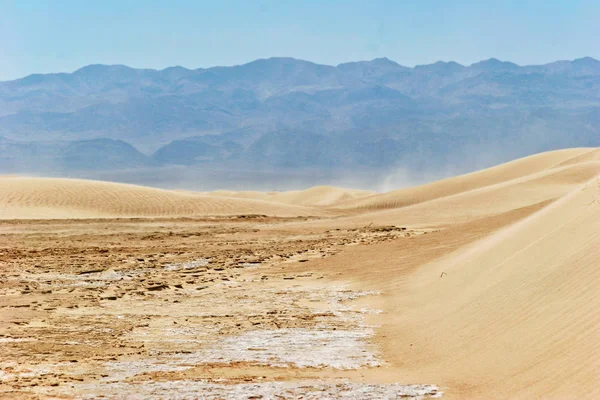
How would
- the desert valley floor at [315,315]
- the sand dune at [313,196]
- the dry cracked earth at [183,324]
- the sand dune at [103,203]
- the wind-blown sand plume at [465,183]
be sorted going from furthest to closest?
the sand dune at [313,196], the wind-blown sand plume at [465,183], the sand dune at [103,203], the dry cracked earth at [183,324], the desert valley floor at [315,315]

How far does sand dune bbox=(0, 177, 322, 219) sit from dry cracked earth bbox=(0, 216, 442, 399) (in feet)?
45.9

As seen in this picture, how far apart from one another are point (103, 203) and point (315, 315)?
2911cm

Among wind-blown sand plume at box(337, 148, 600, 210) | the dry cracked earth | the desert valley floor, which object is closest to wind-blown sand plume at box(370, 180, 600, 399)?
the desert valley floor

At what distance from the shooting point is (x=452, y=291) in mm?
12062

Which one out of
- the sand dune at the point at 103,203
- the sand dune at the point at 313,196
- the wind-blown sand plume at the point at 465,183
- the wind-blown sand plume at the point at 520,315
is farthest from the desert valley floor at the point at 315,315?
the sand dune at the point at 313,196

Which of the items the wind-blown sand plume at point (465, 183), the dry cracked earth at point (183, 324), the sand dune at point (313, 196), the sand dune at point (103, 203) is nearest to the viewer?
the dry cracked earth at point (183, 324)

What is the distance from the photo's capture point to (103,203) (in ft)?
129

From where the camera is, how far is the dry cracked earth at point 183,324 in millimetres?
7684

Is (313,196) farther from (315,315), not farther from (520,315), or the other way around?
(520,315)

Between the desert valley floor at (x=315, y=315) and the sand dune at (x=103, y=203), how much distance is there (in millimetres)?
13851

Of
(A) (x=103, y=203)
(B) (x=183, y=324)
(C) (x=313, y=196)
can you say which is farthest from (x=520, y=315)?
(C) (x=313, y=196)

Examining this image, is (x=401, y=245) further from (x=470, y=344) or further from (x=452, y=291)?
(x=470, y=344)

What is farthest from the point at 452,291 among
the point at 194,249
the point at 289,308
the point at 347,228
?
the point at 347,228

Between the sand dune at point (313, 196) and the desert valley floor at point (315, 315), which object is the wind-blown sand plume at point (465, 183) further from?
the desert valley floor at point (315, 315)
